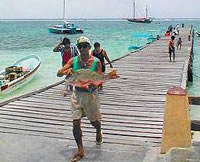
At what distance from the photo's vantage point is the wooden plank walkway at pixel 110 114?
664cm

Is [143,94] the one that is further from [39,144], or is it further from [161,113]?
[39,144]

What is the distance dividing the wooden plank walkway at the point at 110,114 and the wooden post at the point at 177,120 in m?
0.79

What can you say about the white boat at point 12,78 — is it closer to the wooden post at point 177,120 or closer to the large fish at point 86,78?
the large fish at point 86,78

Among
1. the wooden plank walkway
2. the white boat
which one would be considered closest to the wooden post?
the wooden plank walkway

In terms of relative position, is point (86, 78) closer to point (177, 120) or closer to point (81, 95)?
point (81, 95)

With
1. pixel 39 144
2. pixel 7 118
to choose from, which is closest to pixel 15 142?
pixel 39 144

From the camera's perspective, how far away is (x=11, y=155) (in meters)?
5.70

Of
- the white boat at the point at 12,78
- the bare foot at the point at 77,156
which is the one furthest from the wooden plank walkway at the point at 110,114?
the white boat at the point at 12,78

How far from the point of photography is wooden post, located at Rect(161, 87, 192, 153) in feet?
17.0

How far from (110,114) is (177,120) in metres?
2.91

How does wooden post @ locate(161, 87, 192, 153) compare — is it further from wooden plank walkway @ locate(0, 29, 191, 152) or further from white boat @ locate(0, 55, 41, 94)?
white boat @ locate(0, 55, 41, 94)

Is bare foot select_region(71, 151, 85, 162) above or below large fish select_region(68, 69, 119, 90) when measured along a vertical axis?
below

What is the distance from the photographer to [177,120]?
5242mm

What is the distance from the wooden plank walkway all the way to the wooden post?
2.59 ft
